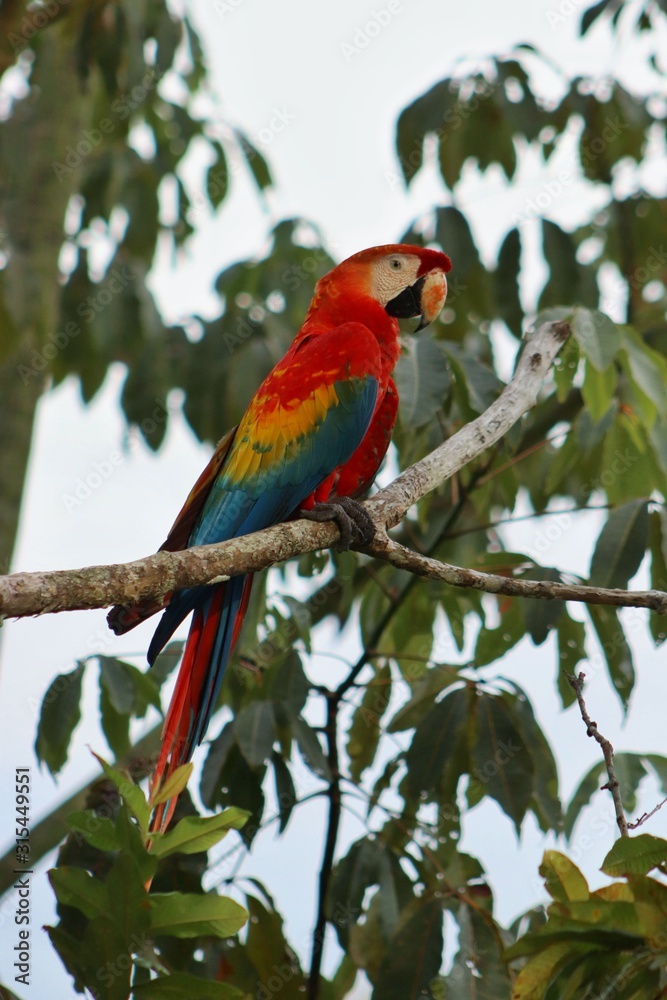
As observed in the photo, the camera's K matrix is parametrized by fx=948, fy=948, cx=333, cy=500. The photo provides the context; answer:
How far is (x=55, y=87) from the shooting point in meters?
2.78

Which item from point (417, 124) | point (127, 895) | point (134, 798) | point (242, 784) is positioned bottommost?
point (127, 895)

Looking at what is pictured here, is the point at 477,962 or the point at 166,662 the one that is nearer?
the point at 477,962

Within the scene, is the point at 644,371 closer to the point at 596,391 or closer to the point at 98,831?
the point at 596,391

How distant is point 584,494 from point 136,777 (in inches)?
49.4

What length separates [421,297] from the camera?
6.47 feet

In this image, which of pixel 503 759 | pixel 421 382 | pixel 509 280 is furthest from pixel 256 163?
pixel 503 759

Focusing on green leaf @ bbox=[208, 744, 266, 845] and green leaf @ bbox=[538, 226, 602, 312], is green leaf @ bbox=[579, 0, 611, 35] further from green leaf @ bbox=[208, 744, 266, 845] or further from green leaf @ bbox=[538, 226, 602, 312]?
green leaf @ bbox=[208, 744, 266, 845]

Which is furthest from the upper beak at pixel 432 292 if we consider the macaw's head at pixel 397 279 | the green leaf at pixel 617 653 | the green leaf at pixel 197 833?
the green leaf at pixel 197 833

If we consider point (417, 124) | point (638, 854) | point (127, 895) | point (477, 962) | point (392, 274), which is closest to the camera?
point (638, 854)

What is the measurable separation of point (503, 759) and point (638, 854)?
1.94 feet

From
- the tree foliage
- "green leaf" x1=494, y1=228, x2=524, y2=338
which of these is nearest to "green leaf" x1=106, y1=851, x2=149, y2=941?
the tree foliage

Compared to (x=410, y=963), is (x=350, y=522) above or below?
above

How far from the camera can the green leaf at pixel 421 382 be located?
1.56 m

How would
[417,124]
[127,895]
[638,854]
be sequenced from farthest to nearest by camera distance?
[417,124], [127,895], [638,854]
